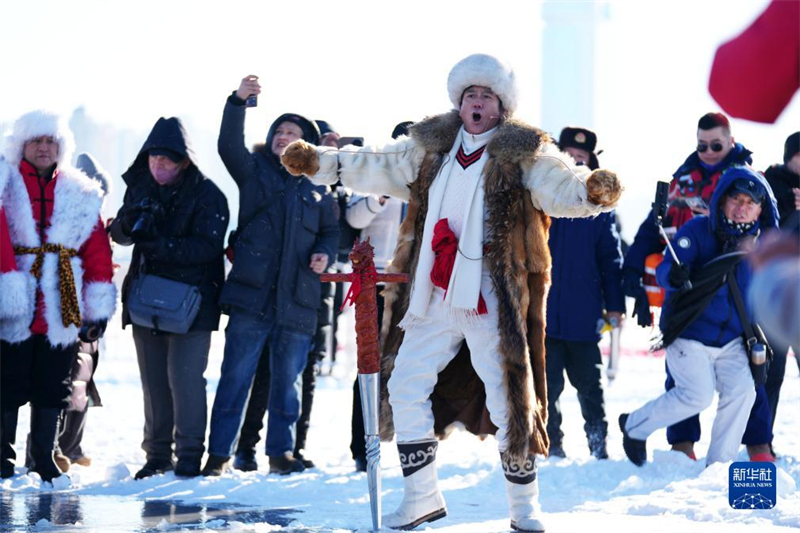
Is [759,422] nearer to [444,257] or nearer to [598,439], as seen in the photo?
[598,439]

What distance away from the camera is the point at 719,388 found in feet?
25.1

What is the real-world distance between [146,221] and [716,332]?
3308 mm

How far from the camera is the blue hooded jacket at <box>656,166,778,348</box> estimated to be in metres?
7.47

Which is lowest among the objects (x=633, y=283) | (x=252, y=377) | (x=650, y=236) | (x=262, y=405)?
(x=262, y=405)

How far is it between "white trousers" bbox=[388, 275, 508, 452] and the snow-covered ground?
0.48m

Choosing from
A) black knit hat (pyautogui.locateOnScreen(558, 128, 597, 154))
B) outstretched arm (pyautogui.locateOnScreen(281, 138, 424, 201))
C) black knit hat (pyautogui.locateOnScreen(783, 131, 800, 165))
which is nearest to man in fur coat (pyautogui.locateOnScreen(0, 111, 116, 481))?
outstretched arm (pyautogui.locateOnScreen(281, 138, 424, 201))

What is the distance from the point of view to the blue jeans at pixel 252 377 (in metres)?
7.57

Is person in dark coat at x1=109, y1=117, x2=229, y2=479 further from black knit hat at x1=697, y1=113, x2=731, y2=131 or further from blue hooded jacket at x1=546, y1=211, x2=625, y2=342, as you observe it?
black knit hat at x1=697, y1=113, x2=731, y2=131

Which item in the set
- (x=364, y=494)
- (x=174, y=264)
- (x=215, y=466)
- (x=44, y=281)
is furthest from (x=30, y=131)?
(x=364, y=494)

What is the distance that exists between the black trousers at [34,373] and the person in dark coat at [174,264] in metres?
0.53

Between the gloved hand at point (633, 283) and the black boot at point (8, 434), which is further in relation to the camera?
the gloved hand at point (633, 283)

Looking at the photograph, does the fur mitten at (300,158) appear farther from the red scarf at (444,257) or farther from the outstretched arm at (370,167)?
the red scarf at (444,257)

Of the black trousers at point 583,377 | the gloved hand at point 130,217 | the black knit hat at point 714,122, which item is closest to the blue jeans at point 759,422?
the black trousers at point 583,377

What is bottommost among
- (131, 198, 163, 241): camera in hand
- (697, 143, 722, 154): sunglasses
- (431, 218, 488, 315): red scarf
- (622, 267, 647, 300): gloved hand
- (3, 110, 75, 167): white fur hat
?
(622, 267, 647, 300): gloved hand
